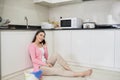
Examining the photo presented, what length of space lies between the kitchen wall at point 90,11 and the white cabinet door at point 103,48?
582 millimetres

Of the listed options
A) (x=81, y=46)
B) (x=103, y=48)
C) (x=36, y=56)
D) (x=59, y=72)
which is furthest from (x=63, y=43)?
(x=59, y=72)

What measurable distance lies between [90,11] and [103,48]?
1.07 meters

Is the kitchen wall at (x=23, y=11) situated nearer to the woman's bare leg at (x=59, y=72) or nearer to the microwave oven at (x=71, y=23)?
the microwave oven at (x=71, y=23)

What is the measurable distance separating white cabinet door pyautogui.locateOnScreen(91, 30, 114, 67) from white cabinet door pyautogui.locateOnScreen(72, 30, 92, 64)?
0.10 metres

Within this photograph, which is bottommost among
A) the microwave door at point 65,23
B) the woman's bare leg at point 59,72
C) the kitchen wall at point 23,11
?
the woman's bare leg at point 59,72

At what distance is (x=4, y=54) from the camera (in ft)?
7.41

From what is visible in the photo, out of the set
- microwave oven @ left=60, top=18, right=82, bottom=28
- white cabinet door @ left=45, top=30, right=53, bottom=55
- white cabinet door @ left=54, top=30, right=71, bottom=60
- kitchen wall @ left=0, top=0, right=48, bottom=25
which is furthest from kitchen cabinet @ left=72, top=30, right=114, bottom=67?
kitchen wall @ left=0, top=0, right=48, bottom=25

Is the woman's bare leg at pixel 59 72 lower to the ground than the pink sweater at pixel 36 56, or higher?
lower

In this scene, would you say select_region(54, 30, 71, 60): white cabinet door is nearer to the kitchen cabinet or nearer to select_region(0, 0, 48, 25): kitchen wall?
the kitchen cabinet

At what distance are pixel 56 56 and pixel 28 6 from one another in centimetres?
159

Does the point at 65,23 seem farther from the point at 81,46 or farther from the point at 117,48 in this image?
the point at 117,48

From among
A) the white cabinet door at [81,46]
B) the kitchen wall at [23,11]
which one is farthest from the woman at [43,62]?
the kitchen wall at [23,11]

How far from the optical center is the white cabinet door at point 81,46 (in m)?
3.05

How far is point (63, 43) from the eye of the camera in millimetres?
3359
